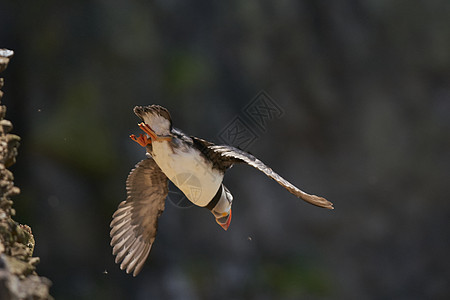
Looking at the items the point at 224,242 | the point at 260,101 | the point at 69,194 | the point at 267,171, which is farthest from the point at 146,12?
the point at 267,171

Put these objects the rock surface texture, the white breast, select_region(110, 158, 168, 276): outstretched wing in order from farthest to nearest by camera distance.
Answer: select_region(110, 158, 168, 276): outstretched wing → the white breast → the rock surface texture

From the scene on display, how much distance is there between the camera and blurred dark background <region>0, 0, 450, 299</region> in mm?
5383

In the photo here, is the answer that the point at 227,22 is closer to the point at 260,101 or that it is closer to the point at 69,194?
the point at 260,101

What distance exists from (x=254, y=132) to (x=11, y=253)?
3.90 metres

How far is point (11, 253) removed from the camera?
2080 millimetres

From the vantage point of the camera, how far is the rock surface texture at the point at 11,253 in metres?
1.68

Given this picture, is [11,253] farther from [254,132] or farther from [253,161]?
[254,132]

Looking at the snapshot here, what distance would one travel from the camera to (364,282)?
21.6 ft

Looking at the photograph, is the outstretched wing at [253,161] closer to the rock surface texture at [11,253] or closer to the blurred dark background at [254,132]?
the rock surface texture at [11,253]

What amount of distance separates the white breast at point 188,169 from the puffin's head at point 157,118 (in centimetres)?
7

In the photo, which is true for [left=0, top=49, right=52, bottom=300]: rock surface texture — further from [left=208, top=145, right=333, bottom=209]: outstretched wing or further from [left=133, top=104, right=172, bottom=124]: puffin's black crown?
[left=208, top=145, right=333, bottom=209]: outstretched wing

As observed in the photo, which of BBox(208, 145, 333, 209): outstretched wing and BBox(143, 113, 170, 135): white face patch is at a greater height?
BBox(208, 145, 333, 209): outstretched wing

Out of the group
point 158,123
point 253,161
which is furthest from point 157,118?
point 253,161

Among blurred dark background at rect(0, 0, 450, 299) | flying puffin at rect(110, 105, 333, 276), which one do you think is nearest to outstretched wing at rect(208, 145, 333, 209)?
flying puffin at rect(110, 105, 333, 276)
